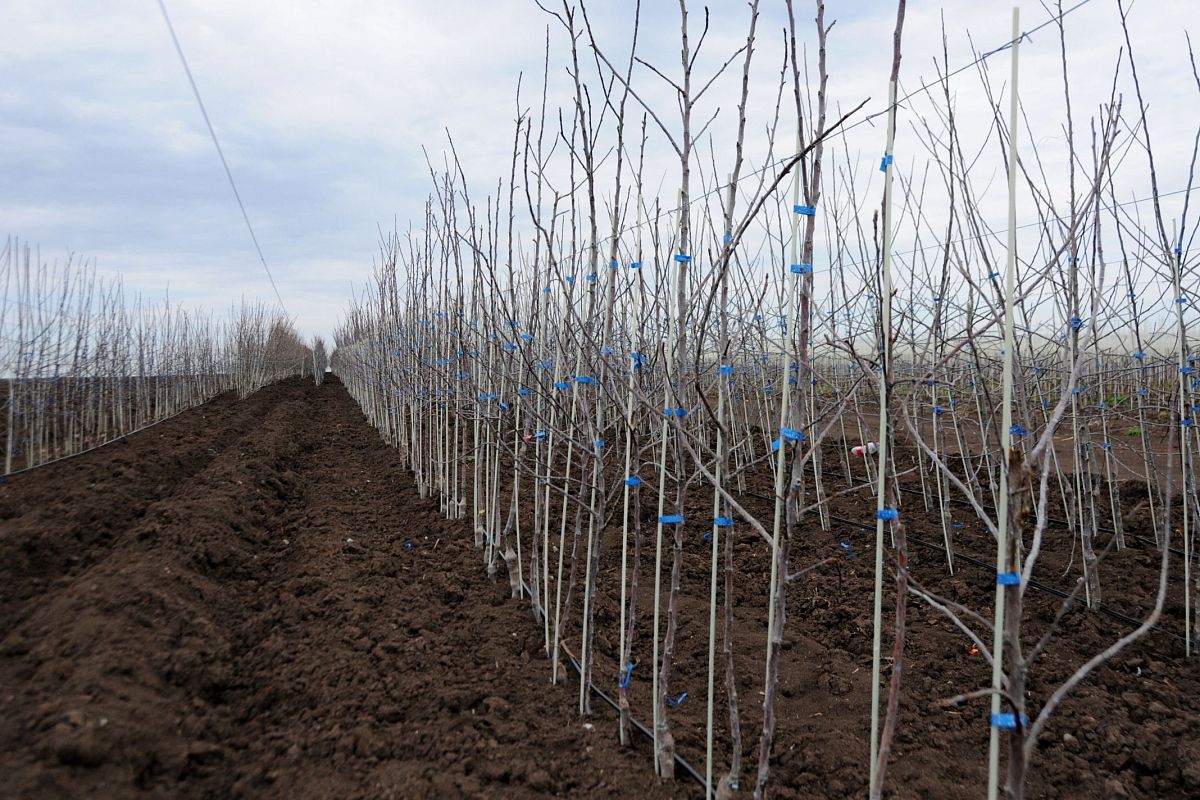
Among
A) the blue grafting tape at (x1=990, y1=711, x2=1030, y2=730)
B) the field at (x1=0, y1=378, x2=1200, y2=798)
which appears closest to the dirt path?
the field at (x1=0, y1=378, x2=1200, y2=798)

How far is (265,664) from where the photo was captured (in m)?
2.78

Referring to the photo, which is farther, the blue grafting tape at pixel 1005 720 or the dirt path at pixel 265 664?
the dirt path at pixel 265 664

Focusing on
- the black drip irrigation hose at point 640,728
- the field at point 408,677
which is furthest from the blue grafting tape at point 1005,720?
the black drip irrigation hose at point 640,728

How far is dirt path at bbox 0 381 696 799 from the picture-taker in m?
1.97

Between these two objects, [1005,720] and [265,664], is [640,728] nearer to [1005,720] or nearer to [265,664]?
[1005,720]

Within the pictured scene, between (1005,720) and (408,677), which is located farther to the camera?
(408,677)

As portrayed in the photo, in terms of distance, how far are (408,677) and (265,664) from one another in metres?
0.62

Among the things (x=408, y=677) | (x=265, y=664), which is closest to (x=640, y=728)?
(x=408, y=677)

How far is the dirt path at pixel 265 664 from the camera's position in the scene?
197cm

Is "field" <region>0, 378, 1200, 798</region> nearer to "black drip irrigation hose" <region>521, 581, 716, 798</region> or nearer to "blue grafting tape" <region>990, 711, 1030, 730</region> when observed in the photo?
"black drip irrigation hose" <region>521, 581, 716, 798</region>

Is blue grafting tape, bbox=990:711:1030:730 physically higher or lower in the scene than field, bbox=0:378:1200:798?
higher

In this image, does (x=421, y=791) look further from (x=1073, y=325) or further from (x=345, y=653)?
(x=1073, y=325)

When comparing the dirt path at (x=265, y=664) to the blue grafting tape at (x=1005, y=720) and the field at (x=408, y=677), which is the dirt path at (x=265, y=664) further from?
the blue grafting tape at (x=1005, y=720)

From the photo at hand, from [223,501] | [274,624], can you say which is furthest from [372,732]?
[223,501]
